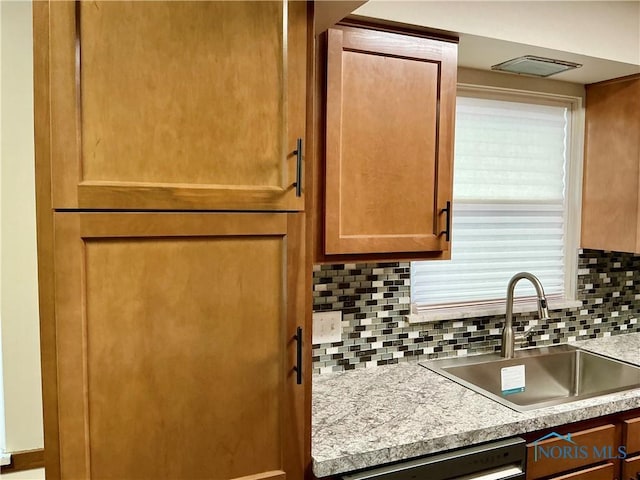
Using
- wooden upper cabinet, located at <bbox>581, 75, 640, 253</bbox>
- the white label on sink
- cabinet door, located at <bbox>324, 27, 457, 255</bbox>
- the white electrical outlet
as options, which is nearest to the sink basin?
the white label on sink

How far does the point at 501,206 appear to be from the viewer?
234 centimetres

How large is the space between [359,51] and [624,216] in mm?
1486

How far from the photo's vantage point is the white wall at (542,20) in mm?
1668

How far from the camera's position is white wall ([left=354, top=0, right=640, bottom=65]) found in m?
1.67

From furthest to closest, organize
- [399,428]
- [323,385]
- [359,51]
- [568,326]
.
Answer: [568,326] → [323,385] → [359,51] → [399,428]

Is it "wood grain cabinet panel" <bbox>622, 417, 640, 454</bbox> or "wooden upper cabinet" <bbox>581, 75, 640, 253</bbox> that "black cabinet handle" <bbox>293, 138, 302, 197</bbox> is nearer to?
"wood grain cabinet panel" <bbox>622, 417, 640, 454</bbox>

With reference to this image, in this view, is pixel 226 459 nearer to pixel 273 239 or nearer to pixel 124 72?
pixel 273 239

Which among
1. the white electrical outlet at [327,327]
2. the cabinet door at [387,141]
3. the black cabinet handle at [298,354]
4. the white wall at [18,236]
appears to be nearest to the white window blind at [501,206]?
the white electrical outlet at [327,327]

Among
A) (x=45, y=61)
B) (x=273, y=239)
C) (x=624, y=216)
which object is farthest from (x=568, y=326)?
(x=45, y=61)

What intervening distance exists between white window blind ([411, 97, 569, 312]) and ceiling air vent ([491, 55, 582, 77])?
15 cm

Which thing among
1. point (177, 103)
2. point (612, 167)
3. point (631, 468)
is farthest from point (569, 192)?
point (177, 103)

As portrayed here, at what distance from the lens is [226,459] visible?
3.92ft

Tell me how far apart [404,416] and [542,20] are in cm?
149

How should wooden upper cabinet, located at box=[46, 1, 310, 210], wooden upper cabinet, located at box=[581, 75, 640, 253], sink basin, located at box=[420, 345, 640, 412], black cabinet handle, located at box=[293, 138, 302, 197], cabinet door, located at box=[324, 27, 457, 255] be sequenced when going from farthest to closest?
wooden upper cabinet, located at box=[581, 75, 640, 253] → sink basin, located at box=[420, 345, 640, 412] → cabinet door, located at box=[324, 27, 457, 255] → black cabinet handle, located at box=[293, 138, 302, 197] → wooden upper cabinet, located at box=[46, 1, 310, 210]
